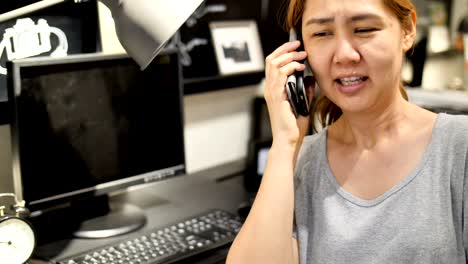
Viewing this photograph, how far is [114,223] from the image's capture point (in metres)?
1.49

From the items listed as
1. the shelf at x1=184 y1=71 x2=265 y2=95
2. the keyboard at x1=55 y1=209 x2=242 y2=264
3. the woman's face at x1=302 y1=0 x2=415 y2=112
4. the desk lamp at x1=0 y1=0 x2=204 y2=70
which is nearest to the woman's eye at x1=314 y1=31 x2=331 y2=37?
the woman's face at x1=302 y1=0 x2=415 y2=112

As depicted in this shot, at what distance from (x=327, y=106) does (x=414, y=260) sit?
1.40 feet

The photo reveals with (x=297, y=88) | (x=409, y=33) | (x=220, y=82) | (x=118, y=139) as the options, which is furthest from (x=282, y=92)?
(x=220, y=82)

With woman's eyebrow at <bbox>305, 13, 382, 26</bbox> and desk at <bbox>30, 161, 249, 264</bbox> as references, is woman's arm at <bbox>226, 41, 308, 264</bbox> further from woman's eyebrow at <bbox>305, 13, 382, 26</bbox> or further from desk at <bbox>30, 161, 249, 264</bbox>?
desk at <bbox>30, 161, 249, 264</bbox>

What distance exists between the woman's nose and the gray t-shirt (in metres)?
0.21

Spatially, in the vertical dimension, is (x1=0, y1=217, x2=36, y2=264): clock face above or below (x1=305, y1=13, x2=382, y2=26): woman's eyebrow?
below

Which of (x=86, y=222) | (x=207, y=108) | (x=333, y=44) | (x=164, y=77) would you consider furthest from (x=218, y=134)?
(x=333, y=44)

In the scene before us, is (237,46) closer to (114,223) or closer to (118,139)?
(118,139)

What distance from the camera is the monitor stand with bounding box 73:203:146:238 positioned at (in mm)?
1433

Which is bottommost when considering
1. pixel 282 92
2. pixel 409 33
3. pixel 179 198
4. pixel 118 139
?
pixel 179 198

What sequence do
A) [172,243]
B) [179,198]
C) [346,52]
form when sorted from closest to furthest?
1. [346,52]
2. [172,243]
3. [179,198]

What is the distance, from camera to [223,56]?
199 cm

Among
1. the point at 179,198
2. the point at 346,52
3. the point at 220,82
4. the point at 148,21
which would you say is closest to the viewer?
the point at 148,21

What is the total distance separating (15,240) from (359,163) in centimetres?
74
